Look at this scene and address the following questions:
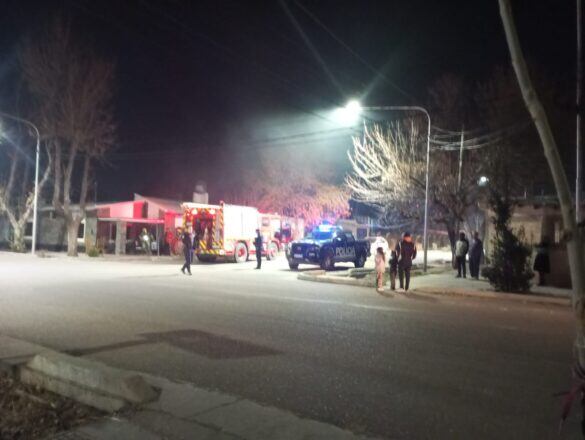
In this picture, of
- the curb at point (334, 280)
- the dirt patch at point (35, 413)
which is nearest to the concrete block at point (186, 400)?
the dirt patch at point (35, 413)

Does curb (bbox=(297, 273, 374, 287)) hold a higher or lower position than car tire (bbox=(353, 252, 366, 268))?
lower

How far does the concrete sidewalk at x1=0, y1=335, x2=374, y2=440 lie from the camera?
5043 millimetres

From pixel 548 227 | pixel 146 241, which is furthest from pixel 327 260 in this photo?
pixel 146 241

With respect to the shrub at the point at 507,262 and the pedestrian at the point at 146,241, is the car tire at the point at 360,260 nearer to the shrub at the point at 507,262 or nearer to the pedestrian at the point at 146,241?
the shrub at the point at 507,262

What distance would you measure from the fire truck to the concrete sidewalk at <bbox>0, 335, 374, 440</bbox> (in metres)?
22.6

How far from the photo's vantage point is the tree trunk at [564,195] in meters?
3.36

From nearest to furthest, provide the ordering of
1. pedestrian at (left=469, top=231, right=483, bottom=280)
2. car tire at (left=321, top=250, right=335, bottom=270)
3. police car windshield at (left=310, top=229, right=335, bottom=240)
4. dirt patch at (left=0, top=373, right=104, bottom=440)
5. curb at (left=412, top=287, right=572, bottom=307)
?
dirt patch at (left=0, top=373, right=104, bottom=440)
curb at (left=412, top=287, right=572, bottom=307)
pedestrian at (left=469, top=231, right=483, bottom=280)
car tire at (left=321, top=250, right=335, bottom=270)
police car windshield at (left=310, top=229, right=335, bottom=240)

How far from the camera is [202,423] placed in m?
5.34

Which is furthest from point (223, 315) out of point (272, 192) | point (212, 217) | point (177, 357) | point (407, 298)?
point (272, 192)

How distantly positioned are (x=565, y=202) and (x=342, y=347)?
5.77 metres

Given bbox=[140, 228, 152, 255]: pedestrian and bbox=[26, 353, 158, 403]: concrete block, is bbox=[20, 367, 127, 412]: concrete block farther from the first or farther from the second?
bbox=[140, 228, 152, 255]: pedestrian

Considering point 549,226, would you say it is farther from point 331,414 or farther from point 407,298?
point 331,414

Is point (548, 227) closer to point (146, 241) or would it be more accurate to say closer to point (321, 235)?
point (321, 235)

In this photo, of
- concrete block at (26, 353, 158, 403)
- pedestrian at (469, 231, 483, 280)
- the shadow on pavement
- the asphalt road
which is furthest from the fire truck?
concrete block at (26, 353, 158, 403)
